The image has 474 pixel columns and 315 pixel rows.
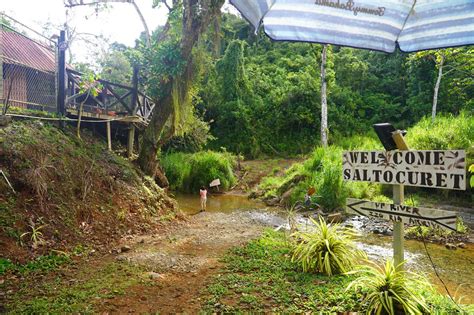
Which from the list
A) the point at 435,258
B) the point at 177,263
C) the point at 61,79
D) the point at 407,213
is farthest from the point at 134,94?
the point at 435,258

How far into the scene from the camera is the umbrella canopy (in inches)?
84.0

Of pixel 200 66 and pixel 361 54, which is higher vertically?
pixel 361 54

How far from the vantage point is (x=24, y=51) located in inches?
306

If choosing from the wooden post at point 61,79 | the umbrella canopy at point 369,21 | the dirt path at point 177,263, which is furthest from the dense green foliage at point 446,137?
the wooden post at point 61,79

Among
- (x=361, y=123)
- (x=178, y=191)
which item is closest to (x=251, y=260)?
(x=178, y=191)

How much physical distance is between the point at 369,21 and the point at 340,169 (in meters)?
9.92

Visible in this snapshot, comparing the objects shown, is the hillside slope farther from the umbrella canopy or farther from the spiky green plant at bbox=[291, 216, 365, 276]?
the umbrella canopy

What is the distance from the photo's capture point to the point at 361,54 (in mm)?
26297

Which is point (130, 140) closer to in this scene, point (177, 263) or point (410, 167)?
point (177, 263)

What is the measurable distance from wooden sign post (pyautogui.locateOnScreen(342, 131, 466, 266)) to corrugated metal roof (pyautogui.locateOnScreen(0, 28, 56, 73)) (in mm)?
6833

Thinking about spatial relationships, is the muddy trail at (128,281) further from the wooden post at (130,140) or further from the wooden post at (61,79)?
the wooden post at (130,140)

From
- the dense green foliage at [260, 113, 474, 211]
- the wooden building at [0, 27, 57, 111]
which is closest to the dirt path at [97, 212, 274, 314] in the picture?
the wooden building at [0, 27, 57, 111]

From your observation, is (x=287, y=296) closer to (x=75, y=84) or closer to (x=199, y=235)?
(x=199, y=235)

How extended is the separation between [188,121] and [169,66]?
1.89 meters
